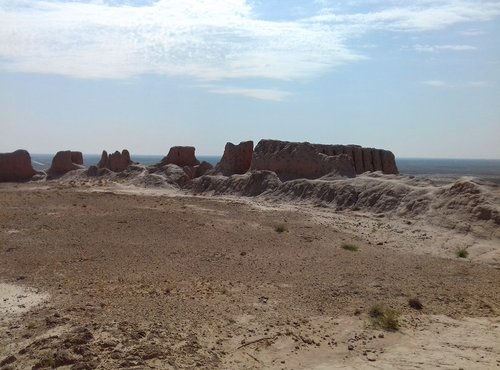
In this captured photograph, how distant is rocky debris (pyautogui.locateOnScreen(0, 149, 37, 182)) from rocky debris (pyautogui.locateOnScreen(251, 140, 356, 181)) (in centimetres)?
2003

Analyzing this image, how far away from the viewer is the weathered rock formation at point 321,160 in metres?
29.0

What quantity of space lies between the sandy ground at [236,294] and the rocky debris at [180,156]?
70.6ft

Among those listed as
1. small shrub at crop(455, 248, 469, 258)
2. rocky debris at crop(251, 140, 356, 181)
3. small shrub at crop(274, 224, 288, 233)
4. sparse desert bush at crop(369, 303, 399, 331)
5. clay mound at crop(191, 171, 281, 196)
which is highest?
rocky debris at crop(251, 140, 356, 181)

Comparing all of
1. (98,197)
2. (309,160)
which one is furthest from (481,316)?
(98,197)

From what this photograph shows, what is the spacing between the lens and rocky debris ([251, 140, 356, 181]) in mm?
28891

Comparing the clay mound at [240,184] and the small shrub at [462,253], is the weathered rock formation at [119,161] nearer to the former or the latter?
the clay mound at [240,184]

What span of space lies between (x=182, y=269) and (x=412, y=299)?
5622 mm

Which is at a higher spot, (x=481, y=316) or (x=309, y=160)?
(x=309, y=160)

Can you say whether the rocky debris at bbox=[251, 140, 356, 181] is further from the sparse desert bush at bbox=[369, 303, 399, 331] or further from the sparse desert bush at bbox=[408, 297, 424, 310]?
the sparse desert bush at bbox=[369, 303, 399, 331]

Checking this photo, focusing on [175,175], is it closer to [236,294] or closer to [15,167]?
[15,167]

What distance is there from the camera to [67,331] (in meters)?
8.29

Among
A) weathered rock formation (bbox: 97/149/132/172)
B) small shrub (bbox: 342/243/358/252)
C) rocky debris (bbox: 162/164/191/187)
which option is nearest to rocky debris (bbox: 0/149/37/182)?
weathered rock formation (bbox: 97/149/132/172)

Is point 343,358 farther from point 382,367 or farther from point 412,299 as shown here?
point 412,299

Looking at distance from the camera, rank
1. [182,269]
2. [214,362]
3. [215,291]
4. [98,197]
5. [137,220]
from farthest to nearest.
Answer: [98,197] → [137,220] → [182,269] → [215,291] → [214,362]
